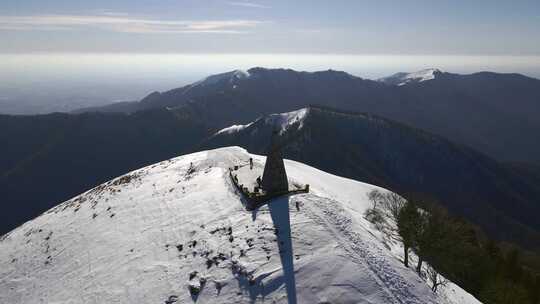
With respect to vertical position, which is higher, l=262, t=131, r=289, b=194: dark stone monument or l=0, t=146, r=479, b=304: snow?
l=262, t=131, r=289, b=194: dark stone monument

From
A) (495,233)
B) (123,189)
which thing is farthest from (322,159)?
(123,189)

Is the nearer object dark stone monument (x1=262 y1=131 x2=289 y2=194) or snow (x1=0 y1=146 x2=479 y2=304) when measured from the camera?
snow (x1=0 y1=146 x2=479 y2=304)

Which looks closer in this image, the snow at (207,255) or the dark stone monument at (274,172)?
the snow at (207,255)

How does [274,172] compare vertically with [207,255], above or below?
above

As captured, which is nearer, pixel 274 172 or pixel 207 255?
pixel 207 255
